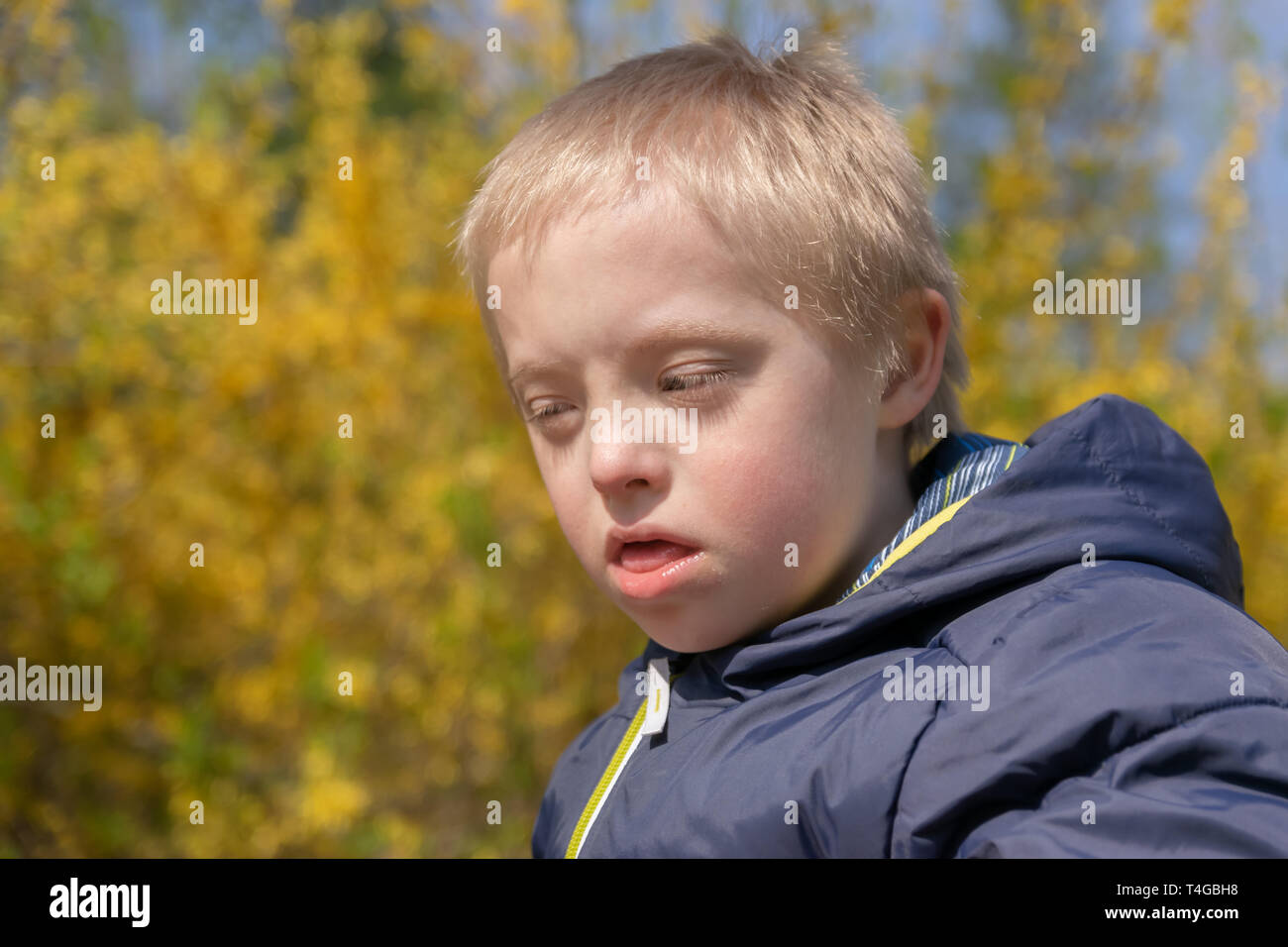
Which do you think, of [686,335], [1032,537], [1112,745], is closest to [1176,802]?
[1112,745]

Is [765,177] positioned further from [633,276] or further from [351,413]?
[351,413]

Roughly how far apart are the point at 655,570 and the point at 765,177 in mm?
351

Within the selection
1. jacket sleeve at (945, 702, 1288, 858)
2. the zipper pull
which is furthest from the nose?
jacket sleeve at (945, 702, 1288, 858)

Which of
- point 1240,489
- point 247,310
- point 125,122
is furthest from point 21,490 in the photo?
point 1240,489

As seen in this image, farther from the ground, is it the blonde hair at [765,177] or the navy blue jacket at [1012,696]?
the blonde hair at [765,177]

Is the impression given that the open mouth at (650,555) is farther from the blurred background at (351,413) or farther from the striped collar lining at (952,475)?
the blurred background at (351,413)

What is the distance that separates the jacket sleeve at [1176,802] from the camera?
2.05 feet

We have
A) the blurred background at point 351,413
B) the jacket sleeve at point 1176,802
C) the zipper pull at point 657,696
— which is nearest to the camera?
the jacket sleeve at point 1176,802

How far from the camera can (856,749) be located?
29.6 inches

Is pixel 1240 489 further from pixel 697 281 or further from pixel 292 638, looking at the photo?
pixel 292 638

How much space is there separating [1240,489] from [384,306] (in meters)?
1.95

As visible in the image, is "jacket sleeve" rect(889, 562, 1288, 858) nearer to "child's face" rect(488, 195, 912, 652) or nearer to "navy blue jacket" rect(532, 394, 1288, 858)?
"navy blue jacket" rect(532, 394, 1288, 858)

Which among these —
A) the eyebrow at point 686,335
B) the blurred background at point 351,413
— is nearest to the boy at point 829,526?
the eyebrow at point 686,335

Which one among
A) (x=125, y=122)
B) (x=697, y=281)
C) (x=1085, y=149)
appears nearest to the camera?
(x=697, y=281)
